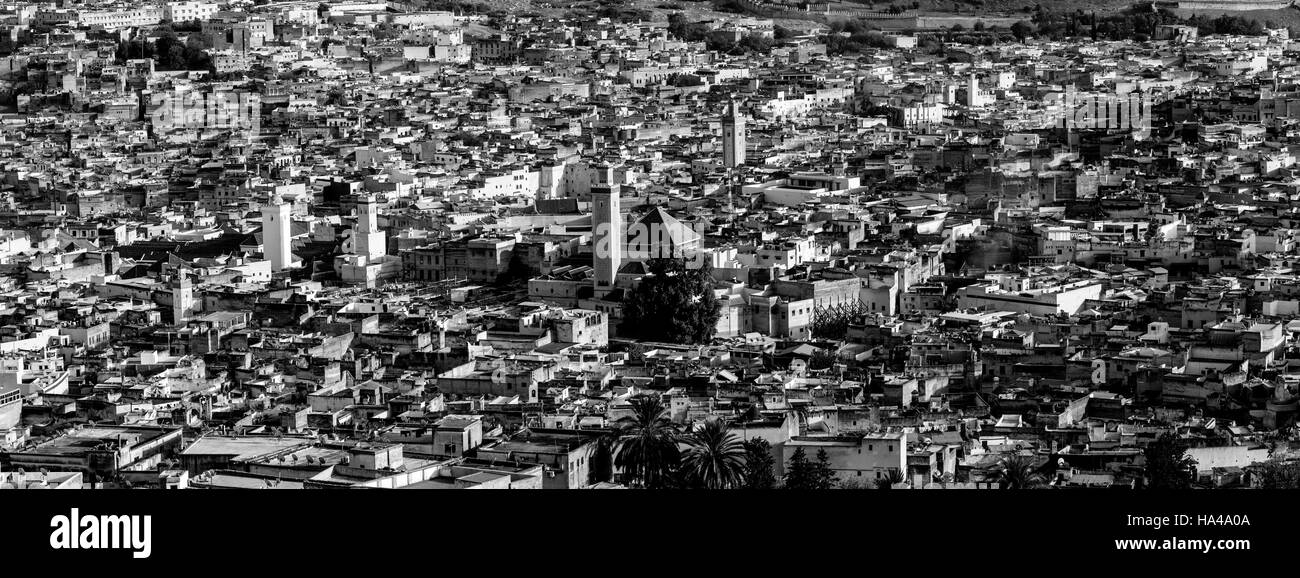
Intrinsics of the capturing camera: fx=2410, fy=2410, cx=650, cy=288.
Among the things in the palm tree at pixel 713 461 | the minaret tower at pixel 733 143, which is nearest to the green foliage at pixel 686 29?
the minaret tower at pixel 733 143

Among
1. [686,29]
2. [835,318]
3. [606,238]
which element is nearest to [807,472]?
Result: [835,318]

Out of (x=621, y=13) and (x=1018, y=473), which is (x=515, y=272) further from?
(x=621, y=13)

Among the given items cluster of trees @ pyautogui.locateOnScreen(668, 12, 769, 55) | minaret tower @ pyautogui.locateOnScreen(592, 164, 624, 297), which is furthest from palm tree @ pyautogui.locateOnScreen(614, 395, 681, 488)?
cluster of trees @ pyautogui.locateOnScreen(668, 12, 769, 55)

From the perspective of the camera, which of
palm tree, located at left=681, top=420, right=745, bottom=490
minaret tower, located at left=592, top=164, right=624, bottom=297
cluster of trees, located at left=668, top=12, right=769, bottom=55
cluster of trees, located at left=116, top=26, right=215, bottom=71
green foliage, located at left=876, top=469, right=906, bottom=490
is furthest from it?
cluster of trees, located at left=668, top=12, right=769, bottom=55

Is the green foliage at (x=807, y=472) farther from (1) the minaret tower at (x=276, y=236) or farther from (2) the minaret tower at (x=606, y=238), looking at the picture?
(1) the minaret tower at (x=276, y=236)

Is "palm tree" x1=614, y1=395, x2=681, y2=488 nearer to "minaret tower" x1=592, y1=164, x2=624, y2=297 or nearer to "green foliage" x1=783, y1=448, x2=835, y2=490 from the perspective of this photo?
"green foliage" x1=783, y1=448, x2=835, y2=490
